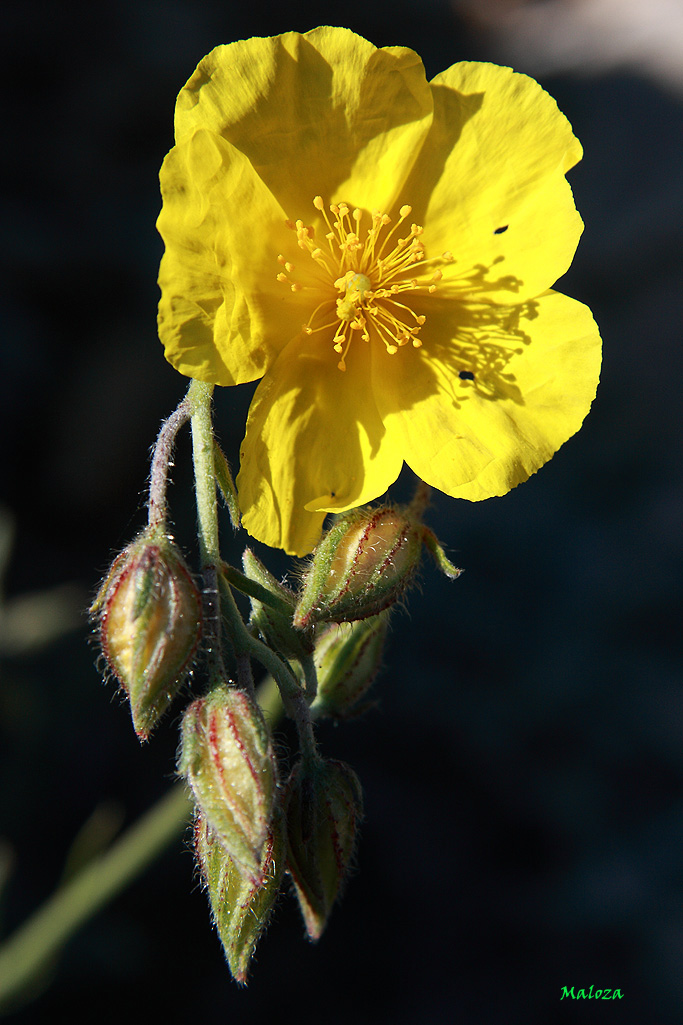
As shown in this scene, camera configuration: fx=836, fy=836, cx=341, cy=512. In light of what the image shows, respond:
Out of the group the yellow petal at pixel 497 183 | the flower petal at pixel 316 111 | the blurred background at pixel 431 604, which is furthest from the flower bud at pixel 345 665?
the blurred background at pixel 431 604

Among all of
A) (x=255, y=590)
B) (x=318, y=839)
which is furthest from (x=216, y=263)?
(x=318, y=839)

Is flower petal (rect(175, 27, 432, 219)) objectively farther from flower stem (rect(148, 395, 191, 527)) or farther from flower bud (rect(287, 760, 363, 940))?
flower bud (rect(287, 760, 363, 940))

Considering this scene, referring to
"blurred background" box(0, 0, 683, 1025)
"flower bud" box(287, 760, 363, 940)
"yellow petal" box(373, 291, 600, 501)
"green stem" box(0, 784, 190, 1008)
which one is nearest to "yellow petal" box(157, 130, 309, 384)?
"yellow petal" box(373, 291, 600, 501)

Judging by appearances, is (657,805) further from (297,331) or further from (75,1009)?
(297,331)

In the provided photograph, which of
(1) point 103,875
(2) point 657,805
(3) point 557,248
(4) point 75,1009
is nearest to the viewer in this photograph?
(3) point 557,248

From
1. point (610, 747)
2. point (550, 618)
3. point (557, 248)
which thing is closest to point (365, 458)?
point (557, 248)
